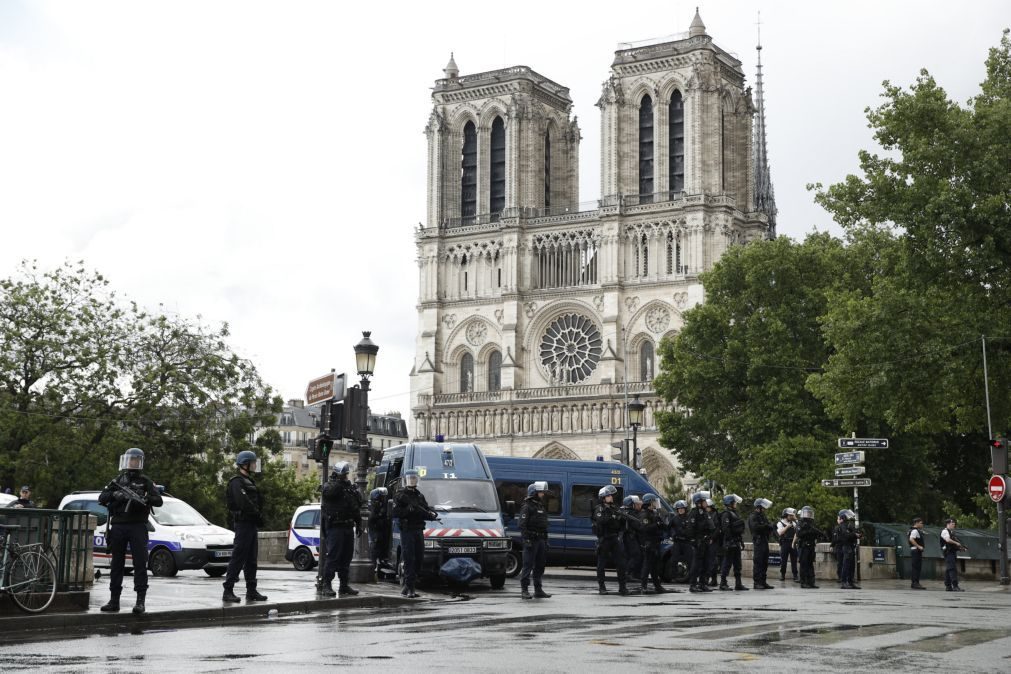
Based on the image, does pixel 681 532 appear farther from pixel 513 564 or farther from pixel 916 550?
pixel 916 550

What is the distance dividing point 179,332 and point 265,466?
7562 millimetres

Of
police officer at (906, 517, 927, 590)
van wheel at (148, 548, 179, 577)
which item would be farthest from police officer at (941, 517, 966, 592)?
van wheel at (148, 548, 179, 577)

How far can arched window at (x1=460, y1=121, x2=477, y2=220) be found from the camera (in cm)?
8419

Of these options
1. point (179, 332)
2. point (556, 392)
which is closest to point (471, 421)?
point (556, 392)

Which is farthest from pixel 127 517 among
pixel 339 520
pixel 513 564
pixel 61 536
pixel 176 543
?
pixel 513 564

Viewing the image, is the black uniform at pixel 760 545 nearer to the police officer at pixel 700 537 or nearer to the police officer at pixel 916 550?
the police officer at pixel 700 537

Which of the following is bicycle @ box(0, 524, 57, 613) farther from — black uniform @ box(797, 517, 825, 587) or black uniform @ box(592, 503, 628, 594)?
black uniform @ box(797, 517, 825, 587)

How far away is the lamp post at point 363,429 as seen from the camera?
65.9 ft

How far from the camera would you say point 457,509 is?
22.1m

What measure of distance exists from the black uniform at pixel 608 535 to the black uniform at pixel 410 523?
3061mm

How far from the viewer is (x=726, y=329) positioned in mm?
47781

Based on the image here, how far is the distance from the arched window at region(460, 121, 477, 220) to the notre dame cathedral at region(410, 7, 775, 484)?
0.28ft

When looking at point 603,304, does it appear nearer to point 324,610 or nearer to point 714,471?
point 714,471

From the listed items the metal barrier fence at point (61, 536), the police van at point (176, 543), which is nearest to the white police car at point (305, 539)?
the police van at point (176, 543)
